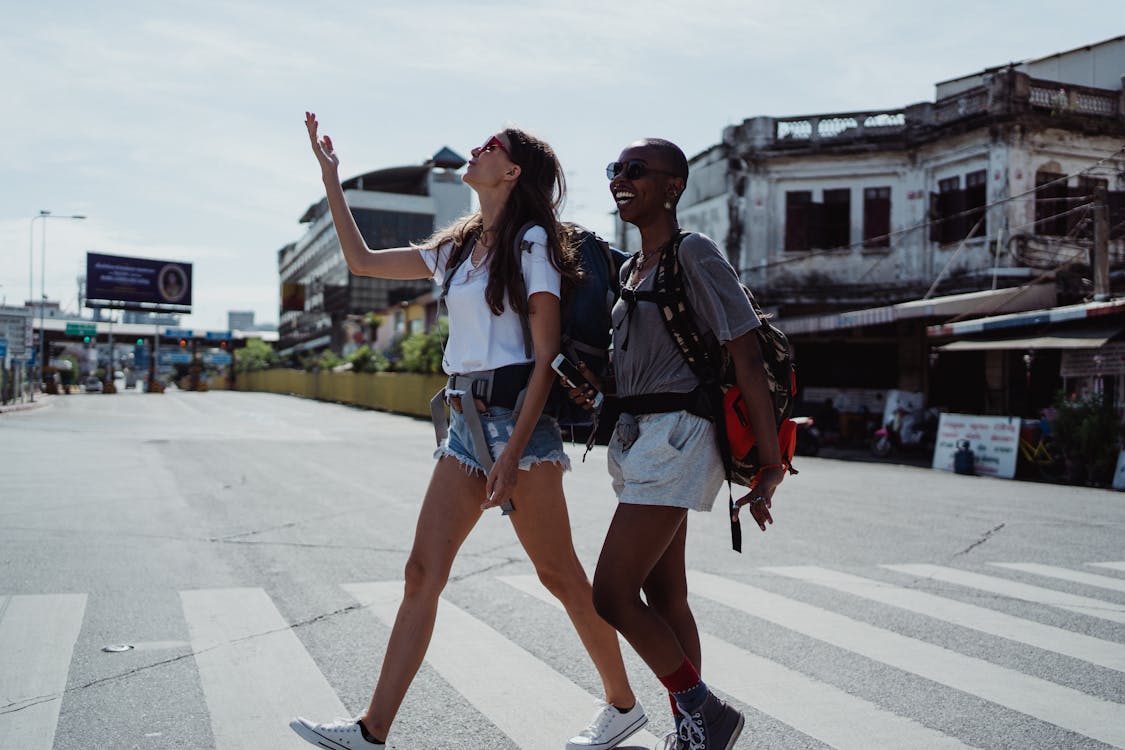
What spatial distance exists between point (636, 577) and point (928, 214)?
2504 cm

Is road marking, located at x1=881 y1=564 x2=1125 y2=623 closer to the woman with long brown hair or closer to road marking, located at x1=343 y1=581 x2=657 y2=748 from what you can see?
road marking, located at x1=343 y1=581 x2=657 y2=748

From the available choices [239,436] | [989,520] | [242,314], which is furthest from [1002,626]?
[242,314]

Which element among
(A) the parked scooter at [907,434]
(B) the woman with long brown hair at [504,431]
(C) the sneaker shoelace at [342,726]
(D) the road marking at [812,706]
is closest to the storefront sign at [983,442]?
(A) the parked scooter at [907,434]

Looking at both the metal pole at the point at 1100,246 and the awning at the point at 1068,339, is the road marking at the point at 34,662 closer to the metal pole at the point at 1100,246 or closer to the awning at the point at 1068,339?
the awning at the point at 1068,339

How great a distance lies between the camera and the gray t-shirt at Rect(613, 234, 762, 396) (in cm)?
283

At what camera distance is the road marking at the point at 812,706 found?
11.5 ft

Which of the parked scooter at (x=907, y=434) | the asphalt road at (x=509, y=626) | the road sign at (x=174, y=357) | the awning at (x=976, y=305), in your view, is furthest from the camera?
the road sign at (x=174, y=357)

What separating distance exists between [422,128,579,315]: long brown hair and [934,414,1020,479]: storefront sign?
14.9 meters

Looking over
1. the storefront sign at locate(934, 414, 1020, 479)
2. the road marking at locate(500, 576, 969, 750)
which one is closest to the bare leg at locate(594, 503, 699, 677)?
the road marking at locate(500, 576, 969, 750)

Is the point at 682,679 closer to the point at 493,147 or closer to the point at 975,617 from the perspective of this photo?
the point at 493,147

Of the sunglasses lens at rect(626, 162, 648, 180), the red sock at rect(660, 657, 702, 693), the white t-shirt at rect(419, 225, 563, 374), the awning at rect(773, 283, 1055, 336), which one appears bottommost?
the red sock at rect(660, 657, 702, 693)

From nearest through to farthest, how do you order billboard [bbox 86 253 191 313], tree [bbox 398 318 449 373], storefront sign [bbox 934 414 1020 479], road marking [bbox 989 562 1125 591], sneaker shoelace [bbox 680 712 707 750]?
1. sneaker shoelace [bbox 680 712 707 750]
2. road marking [bbox 989 562 1125 591]
3. storefront sign [bbox 934 414 1020 479]
4. tree [bbox 398 318 449 373]
5. billboard [bbox 86 253 191 313]

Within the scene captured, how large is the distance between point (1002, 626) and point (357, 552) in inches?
173

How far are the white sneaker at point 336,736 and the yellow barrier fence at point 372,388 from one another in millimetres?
28366
